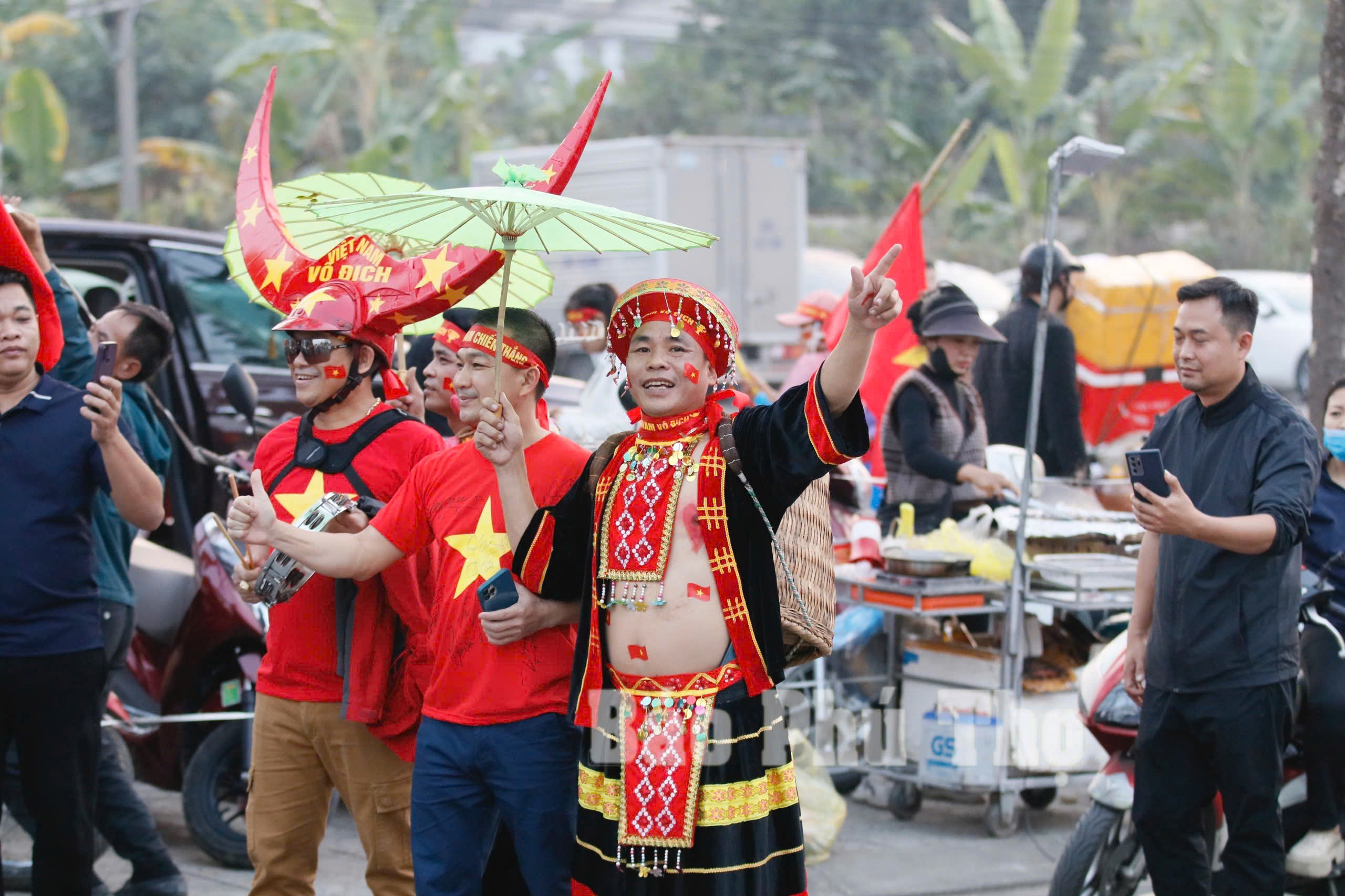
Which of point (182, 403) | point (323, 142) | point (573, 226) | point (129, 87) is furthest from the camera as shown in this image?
point (323, 142)

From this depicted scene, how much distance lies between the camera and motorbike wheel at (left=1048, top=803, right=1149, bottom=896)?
4.42m

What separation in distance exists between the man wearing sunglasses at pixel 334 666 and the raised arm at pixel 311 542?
158 millimetres

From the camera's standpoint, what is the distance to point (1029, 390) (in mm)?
7391

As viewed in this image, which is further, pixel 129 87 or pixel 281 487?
pixel 129 87

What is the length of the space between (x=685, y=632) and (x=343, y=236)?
1.58m

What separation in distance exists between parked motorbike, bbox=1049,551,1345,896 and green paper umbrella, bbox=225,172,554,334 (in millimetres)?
2183

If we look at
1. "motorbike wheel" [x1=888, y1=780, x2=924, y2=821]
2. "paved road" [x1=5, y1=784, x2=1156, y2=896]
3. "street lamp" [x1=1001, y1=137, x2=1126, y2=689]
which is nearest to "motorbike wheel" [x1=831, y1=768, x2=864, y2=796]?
"paved road" [x1=5, y1=784, x2=1156, y2=896]

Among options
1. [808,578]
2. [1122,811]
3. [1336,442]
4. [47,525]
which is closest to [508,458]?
[808,578]

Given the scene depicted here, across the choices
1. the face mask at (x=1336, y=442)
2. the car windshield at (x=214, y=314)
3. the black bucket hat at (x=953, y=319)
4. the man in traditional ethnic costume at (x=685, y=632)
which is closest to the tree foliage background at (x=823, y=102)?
the car windshield at (x=214, y=314)

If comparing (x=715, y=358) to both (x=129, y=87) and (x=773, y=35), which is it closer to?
(x=129, y=87)

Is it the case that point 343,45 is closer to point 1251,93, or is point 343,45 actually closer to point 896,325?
point 1251,93

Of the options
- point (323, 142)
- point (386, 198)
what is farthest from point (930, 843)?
point (323, 142)

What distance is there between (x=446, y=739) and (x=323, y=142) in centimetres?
2306

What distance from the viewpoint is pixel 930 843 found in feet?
19.1
